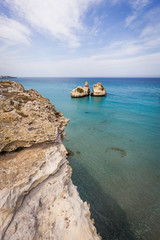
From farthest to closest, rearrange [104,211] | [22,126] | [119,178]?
[119,178] → [104,211] → [22,126]

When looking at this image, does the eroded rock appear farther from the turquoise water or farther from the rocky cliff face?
the turquoise water

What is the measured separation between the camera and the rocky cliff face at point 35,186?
3652mm

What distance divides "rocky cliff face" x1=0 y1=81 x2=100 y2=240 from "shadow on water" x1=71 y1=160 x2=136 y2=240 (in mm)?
5019

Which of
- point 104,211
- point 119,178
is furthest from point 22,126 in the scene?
point 119,178

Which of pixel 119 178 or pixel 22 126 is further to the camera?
pixel 119 178

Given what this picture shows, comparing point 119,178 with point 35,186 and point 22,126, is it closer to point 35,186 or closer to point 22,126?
point 35,186

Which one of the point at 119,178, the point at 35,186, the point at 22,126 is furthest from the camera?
the point at 119,178

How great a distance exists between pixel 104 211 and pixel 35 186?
6.99 metres

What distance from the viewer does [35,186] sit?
15.0ft

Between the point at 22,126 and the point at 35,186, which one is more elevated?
the point at 22,126

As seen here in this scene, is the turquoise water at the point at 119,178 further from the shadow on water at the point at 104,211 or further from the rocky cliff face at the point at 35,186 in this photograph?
the rocky cliff face at the point at 35,186

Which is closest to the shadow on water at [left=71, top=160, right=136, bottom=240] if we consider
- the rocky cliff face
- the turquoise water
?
the turquoise water

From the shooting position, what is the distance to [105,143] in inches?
667

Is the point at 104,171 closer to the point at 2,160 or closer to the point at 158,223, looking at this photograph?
the point at 158,223
